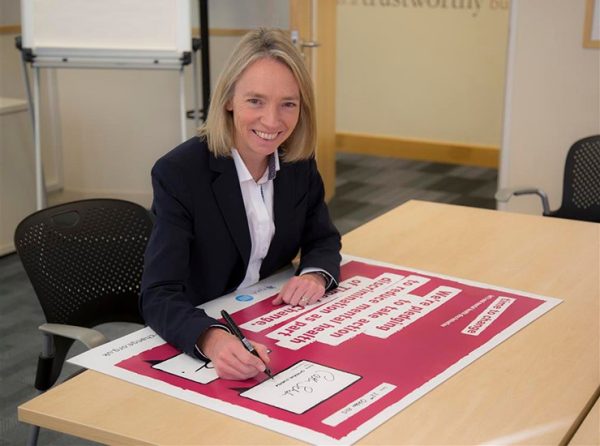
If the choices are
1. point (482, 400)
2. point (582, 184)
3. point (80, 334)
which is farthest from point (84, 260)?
point (582, 184)

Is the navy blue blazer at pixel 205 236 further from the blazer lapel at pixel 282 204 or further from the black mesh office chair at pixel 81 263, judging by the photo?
the black mesh office chair at pixel 81 263

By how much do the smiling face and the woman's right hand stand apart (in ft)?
1.72

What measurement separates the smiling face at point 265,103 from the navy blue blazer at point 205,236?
11 cm

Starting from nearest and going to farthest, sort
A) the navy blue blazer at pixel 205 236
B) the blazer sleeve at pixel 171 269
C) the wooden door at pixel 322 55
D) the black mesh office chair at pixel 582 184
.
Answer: the blazer sleeve at pixel 171 269
the navy blue blazer at pixel 205 236
the black mesh office chair at pixel 582 184
the wooden door at pixel 322 55

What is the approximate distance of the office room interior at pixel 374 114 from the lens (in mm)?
4152

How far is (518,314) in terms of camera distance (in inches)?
73.0

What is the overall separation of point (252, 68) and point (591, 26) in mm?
2751

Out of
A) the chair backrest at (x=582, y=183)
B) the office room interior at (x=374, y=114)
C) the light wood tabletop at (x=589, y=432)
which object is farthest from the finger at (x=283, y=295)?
the chair backrest at (x=582, y=183)

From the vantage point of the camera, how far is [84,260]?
2174 millimetres

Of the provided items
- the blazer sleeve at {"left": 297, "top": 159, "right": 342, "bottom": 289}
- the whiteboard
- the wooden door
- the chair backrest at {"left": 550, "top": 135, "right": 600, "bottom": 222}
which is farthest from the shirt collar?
the wooden door

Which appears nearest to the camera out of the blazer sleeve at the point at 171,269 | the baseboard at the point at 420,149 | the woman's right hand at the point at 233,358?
the woman's right hand at the point at 233,358

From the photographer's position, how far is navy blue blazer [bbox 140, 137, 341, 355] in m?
1.76
